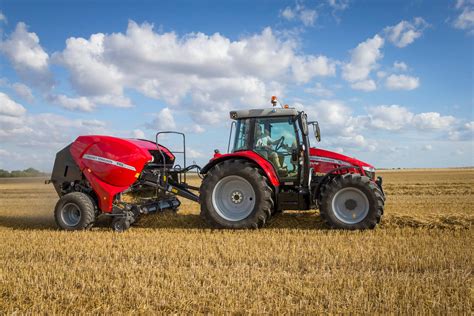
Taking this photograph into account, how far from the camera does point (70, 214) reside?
8.77m

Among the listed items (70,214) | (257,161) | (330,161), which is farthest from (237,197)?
(70,214)

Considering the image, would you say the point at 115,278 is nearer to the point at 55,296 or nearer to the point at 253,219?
the point at 55,296

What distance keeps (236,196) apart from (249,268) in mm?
2829

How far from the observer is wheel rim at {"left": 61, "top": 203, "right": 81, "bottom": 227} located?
868 cm

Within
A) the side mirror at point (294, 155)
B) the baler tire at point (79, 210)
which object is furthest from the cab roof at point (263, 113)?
the baler tire at point (79, 210)

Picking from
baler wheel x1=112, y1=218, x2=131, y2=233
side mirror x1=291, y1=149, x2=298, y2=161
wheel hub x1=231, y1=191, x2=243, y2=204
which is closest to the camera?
side mirror x1=291, y1=149, x2=298, y2=161

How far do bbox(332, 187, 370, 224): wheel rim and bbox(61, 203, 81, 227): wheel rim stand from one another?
16.4 ft

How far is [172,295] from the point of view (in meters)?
4.32

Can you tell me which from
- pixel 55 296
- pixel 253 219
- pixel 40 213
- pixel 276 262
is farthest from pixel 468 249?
pixel 40 213

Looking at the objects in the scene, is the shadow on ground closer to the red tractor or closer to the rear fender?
the red tractor

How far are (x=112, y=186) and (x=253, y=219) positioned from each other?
9.63 ft

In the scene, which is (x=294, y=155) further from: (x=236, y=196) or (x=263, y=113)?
(x=236, y=196)

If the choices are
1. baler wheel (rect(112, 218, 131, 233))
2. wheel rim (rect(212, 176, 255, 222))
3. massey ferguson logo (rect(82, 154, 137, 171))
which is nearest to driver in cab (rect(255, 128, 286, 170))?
wheel rim (rect(212, 176, 255, 222))

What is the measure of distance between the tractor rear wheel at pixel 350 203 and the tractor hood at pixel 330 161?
54cm
